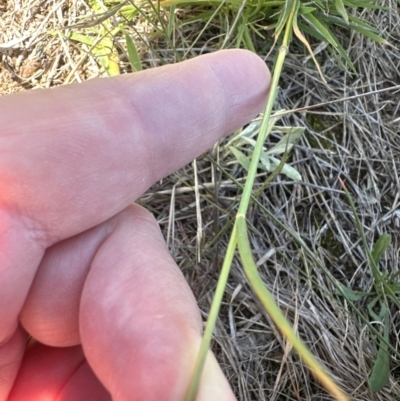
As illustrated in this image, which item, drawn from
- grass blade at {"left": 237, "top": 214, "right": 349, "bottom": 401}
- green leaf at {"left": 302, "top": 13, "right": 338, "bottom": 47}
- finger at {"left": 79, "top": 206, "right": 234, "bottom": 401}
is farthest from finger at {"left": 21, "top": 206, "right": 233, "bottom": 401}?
green leaf at {"left": 302, "top": 13, "right": 338, "bottom": 47}

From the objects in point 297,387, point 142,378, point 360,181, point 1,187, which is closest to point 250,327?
point 297,387

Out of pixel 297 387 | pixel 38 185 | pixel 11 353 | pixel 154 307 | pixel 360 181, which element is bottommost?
pixel 297 387

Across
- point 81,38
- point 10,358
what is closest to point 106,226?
point 10,358

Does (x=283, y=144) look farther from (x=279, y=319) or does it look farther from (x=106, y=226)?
(x=279, y=319)

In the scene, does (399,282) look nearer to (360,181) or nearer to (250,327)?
(360,181)

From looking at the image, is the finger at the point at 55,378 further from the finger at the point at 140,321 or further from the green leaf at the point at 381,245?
the green leaf at the point at 381,245
